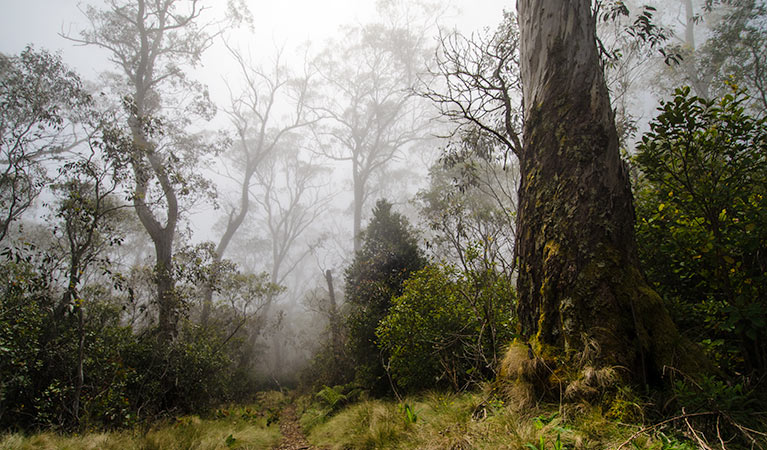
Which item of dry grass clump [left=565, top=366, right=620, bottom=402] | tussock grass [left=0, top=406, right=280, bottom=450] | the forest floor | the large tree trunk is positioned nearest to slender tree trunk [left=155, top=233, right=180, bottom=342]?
the forest floor

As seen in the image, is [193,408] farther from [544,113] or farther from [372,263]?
[544,113]

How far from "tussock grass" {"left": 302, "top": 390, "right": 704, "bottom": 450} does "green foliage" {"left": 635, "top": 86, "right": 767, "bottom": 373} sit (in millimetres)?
1107

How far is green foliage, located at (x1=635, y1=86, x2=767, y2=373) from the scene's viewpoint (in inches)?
93.7

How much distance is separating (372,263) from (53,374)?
6759 mm

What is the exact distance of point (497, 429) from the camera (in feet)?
7.87

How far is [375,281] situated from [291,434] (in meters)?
3.89

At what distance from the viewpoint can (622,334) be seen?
236 cm

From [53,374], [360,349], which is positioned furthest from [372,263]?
[53,374]

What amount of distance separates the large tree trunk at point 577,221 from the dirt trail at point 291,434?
12.7ft

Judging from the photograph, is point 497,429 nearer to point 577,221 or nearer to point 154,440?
point 577,221

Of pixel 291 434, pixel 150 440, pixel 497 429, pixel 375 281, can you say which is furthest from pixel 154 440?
pixel 375 281

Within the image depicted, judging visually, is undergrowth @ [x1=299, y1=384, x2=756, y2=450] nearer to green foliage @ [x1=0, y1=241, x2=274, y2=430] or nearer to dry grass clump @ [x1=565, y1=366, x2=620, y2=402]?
dry grass clump @ [x1=565, y1=366, x2=620, y2=402]

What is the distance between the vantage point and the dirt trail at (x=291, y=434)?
203 inches

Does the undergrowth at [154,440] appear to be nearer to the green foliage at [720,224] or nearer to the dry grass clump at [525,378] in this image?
the dry grass clump at [525,378]
